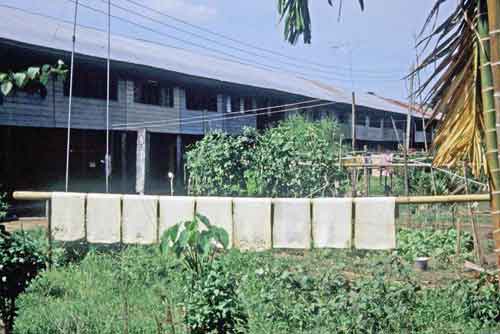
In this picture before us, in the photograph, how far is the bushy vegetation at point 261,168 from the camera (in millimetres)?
9805

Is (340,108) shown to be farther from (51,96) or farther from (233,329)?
(233,329)

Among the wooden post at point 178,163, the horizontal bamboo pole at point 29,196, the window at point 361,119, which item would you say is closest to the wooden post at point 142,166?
the wooden post at point 178,163

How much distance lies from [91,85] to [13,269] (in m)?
13.3

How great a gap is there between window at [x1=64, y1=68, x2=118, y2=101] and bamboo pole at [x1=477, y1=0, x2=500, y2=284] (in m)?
13.7

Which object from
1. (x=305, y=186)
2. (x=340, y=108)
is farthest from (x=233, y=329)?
(x=340, y=108)

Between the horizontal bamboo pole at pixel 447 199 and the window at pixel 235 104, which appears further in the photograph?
the window at pixel 235 104

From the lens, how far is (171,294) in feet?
18.0

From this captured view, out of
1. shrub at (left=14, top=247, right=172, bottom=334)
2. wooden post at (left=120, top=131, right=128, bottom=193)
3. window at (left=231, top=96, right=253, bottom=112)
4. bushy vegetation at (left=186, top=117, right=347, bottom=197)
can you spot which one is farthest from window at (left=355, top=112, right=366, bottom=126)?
shrub at (left=14, top=247, right=172, bottom=334)

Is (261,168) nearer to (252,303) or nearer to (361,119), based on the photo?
(252,303)

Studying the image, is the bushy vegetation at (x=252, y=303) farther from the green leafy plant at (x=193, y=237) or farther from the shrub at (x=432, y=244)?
the shrub at (x=432, y=244)

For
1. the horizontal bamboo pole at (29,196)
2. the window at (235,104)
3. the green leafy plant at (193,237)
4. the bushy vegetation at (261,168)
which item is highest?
the window at (235,104)

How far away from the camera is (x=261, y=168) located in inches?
387

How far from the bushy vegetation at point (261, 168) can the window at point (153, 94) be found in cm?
869

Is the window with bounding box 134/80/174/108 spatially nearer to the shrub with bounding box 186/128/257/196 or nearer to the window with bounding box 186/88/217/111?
the window with bounding box 186/88/217/111
